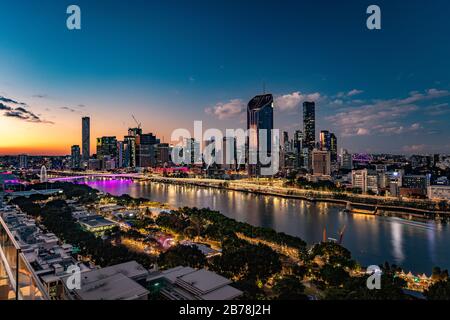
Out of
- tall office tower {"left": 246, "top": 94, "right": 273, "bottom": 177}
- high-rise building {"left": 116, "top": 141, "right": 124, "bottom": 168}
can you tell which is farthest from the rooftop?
high-rise building {"left": 116, "top": 141, "right": 124, "bottom": 168}

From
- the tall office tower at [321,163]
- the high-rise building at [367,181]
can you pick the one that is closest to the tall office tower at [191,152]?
the tall office tower at [321,163]

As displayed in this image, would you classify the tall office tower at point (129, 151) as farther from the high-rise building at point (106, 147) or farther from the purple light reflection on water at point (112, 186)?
the purple light reflection on water at point (112, 186)

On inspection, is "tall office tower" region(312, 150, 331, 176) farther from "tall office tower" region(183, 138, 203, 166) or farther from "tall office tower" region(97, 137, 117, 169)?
"tall office tower" region(97, 137, 117, 169)

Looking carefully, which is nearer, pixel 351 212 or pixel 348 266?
pixel 348 266
